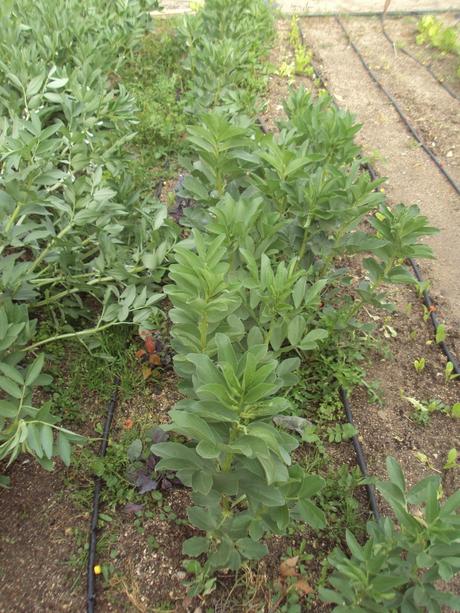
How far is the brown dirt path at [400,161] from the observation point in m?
3.59

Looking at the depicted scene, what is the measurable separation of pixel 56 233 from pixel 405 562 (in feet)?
7.26

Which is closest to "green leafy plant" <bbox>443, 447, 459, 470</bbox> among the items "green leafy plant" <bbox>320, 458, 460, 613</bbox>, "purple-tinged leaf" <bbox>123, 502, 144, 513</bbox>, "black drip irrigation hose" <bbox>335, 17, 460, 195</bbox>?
"green leafy plant" <bbox>320, 458, 460, 613</bbox>

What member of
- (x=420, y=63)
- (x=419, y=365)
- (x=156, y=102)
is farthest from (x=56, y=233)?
(x=420, y=63)

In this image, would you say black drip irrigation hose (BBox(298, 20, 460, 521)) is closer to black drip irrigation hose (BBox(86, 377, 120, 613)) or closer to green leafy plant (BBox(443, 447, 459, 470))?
green leafy plant (BBox(443, 447, 459, 470))

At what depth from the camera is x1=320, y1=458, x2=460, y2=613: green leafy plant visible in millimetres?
1538

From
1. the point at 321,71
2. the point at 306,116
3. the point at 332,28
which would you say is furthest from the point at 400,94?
the point at 306,116

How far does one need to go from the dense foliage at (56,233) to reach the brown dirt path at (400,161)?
194 cm

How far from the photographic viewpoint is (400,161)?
4.70m

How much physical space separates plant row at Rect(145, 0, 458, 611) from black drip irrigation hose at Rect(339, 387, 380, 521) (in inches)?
9.8

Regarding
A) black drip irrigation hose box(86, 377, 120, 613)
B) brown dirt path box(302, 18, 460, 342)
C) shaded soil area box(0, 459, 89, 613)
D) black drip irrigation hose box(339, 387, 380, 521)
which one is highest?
brown dirt path box(302, 18, 460, 342)

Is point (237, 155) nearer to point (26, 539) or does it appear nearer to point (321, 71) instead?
point (26, 539)

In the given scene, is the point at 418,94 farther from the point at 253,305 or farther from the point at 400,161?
the point at 253,305

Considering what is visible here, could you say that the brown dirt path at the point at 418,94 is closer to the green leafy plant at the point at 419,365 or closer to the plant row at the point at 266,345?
the green leafy plant at the point at 419,365

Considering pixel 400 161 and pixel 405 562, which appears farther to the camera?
pixel 400 161
